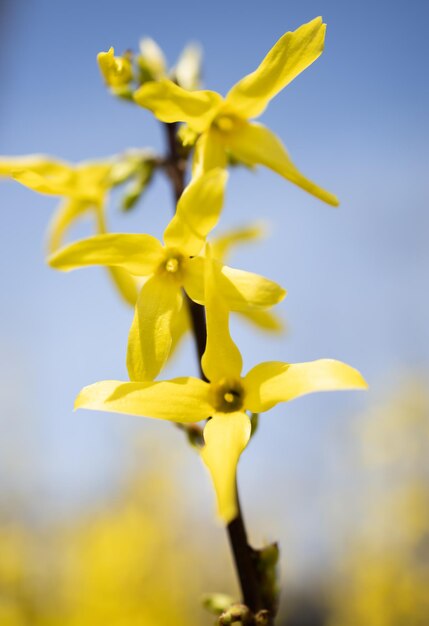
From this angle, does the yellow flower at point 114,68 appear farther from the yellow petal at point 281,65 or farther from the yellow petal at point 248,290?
the yellow petal at point 248,290

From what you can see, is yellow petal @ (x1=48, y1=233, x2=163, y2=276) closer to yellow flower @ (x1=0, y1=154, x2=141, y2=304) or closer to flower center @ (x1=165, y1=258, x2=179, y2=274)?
flower center @ (x1=165, y1=258, x2=179, y2=274)

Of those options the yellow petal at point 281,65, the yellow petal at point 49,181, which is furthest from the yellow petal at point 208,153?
the yellow petal at point 49,181

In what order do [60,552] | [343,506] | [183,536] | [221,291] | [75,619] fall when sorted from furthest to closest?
1. [183,536]
2. [343,506]
3. [60,552]
4. [75,619]
5. [221,291]

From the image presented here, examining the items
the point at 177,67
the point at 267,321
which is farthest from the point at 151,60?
the point at 267,321

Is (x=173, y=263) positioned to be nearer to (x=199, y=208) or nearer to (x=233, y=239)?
(x=199, y=208)

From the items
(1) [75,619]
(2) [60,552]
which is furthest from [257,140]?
(2) [60,552]

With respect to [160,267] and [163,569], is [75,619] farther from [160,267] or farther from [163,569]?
[160,267]

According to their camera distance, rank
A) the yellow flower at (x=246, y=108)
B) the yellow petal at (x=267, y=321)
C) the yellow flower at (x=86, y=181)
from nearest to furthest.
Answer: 1. the yellow flower at (x=246, y=108)
2. the yellow flower at (x=86, y=181)
3. the yellow petal at (x=267, y=321)
